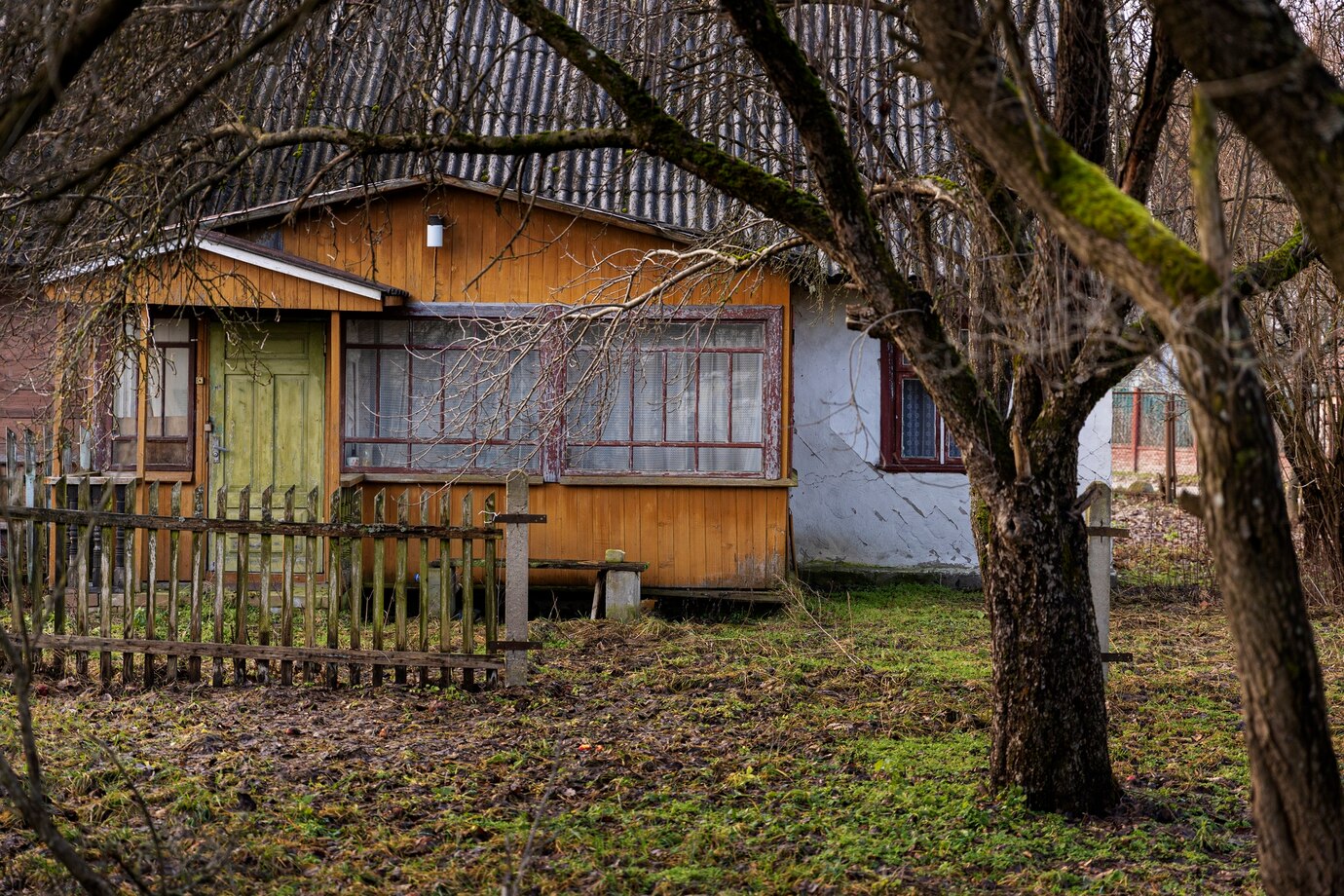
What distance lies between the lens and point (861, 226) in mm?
4871

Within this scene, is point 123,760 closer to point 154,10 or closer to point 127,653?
point 127,653

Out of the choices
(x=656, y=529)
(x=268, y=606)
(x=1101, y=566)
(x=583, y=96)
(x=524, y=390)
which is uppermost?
(x=583, y=96)

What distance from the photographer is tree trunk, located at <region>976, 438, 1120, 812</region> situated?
16.9 feet

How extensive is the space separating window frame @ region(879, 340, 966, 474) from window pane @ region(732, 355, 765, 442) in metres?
2.06

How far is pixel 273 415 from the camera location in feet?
35.7

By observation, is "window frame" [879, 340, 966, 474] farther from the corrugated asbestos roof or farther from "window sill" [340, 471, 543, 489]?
"window sill" [340, 471, 543, 489]

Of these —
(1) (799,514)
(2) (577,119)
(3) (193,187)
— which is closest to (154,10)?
(3) (193,187)

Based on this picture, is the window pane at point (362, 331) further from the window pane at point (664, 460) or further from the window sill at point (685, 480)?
the window pane at point (664, 460)

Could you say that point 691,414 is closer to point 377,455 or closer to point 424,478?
point 424,478

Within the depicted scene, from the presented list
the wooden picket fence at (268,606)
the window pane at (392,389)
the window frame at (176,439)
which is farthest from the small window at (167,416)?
the wooden picket fence at (268,606)

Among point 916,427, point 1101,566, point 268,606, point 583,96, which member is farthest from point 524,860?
point 916,427

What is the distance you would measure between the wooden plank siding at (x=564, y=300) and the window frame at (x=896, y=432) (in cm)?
196

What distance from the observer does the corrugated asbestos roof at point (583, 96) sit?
6.27 meters

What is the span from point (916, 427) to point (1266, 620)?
957cm
